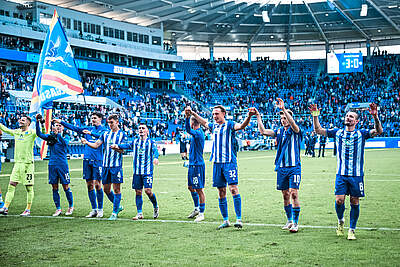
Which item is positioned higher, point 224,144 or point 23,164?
point 224,144

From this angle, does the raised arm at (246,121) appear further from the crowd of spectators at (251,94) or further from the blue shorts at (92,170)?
the crowd of spectators at (251,94)

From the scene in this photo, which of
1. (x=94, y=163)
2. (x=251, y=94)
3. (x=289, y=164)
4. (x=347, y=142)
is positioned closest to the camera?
(x=347, y=142)

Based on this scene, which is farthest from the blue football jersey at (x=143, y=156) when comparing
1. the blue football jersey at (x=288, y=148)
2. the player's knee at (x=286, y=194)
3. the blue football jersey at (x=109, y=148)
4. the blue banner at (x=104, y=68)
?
the blue banner at (x=104, y=68)

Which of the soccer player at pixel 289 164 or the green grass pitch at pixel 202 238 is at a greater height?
the soccer player at pixel 289 164

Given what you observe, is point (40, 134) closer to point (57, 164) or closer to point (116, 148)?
point (57, 164)

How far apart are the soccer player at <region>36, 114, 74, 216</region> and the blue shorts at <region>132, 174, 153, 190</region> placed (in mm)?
1878

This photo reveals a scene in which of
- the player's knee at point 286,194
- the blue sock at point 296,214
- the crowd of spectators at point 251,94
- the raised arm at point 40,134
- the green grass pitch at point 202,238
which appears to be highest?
the crowd of spectators at point 251,94

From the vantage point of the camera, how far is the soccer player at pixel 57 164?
11.1 meters

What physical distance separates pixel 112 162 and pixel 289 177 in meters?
3.89

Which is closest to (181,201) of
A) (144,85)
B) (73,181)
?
(73,181)

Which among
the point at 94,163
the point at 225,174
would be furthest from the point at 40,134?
the point at 225,174

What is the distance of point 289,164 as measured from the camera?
865cm

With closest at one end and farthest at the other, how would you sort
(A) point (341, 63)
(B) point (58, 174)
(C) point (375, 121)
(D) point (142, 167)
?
(C) point (375, 121) < (D) point (142, 167) < (B) point (58, 174) < (A) point (341, 63)

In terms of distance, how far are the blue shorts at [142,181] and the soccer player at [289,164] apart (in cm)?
274
